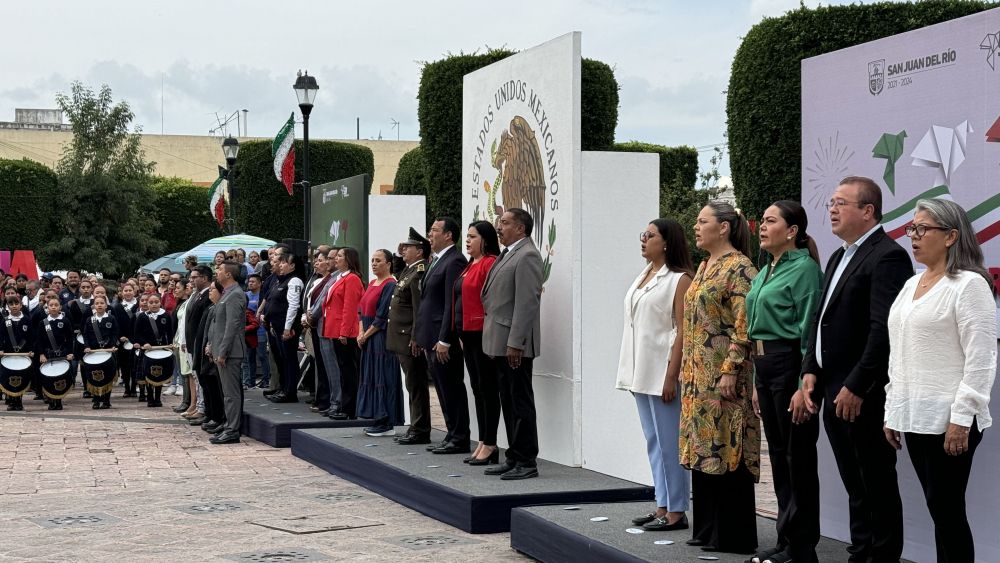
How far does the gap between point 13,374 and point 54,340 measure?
0.68 metres

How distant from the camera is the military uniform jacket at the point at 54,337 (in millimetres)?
16547

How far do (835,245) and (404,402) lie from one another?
23.0ft

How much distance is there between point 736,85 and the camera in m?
14.8

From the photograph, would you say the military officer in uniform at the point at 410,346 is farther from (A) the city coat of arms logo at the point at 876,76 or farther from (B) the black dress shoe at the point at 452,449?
(A) the city coat of arms logo at the point at 876,76

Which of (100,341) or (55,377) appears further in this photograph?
(100,341)

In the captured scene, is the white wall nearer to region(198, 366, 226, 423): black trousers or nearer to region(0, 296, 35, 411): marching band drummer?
region(198, 366, 226, 423): black trousers

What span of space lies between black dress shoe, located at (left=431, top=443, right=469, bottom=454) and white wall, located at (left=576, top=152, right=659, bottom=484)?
4.15ft

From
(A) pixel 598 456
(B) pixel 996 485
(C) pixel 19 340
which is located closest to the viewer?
(B) pixel 996 485

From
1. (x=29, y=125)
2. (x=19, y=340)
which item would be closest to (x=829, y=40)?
(x=19, y=340)

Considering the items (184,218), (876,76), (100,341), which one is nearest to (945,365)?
(876,76)

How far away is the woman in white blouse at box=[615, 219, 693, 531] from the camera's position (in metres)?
6.52

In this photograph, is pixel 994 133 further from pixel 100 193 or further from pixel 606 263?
pixel 100 193

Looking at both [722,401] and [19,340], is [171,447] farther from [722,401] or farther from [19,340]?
[722,401]

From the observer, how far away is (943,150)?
5691mm
